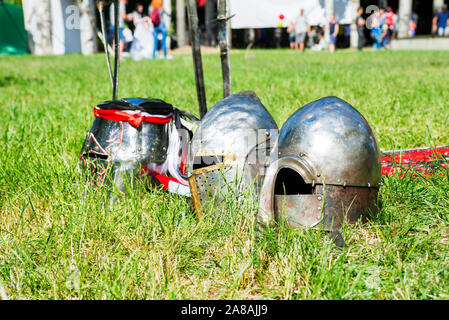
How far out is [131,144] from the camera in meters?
2.85

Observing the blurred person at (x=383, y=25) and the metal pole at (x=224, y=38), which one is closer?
the metal pole at (x=224, y=38)

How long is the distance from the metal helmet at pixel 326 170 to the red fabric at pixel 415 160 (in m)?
0.85

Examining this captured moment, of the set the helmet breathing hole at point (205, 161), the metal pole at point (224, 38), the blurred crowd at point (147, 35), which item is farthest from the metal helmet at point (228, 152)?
the blurred crowd at point (147, 35)

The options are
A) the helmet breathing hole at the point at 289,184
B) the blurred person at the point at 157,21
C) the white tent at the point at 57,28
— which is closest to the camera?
the helmet breathing hole at the point at 289,184

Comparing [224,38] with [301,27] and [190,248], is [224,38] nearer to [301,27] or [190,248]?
[190,248]

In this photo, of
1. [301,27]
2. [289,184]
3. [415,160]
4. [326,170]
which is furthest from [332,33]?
[326,170]

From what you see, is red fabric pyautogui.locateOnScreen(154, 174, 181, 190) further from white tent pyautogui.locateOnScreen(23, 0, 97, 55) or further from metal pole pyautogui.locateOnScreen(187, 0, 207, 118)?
white tent pyautogui.locateOnScreen(23, 0, 97, 55)

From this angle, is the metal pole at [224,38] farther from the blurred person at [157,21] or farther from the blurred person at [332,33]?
the blurred person at [332,33]

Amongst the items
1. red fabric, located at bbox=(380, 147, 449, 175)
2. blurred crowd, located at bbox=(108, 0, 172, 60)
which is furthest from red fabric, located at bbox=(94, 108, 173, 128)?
blurred crowd, located at bbox=(108, 0, 172, 60)

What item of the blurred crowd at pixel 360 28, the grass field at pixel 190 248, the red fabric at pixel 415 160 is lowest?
the grass field at pixel 190 248

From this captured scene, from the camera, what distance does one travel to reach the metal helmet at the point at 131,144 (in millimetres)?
2830

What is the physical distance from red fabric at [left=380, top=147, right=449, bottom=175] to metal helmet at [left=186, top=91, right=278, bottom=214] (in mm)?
1071
